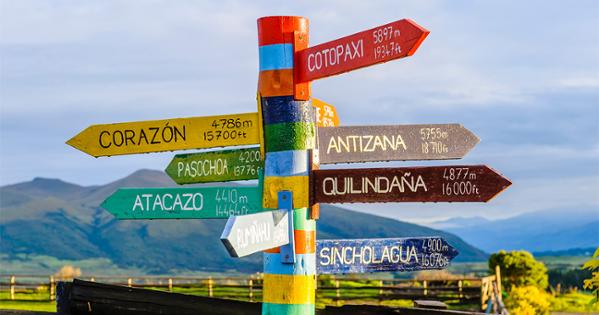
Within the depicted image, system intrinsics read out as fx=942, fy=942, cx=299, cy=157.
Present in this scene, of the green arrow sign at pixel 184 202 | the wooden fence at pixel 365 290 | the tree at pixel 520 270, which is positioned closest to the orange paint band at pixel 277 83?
the green arrow sign at pixel 184 202

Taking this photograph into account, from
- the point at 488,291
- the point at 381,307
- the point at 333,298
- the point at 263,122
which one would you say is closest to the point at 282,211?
the point at 263,122

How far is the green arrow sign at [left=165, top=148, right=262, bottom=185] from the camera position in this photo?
24.7ft

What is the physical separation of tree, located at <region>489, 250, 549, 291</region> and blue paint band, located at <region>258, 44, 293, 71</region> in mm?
21259

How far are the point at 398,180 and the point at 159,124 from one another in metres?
1.99

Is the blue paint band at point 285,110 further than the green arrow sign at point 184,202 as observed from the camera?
No

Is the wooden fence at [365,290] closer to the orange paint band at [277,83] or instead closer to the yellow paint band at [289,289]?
the yellow paint band at [289,289]

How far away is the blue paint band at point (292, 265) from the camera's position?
700 cm

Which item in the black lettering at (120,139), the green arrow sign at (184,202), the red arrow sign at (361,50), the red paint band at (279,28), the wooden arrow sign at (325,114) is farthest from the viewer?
the black lettering at (120,139)

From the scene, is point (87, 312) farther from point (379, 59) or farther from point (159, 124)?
point (379, 59)

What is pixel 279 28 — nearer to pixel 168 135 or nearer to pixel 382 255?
pixel 168 135

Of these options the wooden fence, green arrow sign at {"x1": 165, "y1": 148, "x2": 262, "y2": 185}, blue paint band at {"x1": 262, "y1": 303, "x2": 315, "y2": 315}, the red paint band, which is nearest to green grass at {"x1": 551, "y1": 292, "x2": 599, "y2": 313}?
the wooden fence

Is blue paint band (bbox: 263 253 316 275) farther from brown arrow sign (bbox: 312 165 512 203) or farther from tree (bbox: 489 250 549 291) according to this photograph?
tree (bbox: 489 250 549 291)

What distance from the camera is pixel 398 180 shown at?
6.97 metres

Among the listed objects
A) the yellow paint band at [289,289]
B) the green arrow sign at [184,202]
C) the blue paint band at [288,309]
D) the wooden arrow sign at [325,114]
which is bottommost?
the blue paint band at [288,309]
